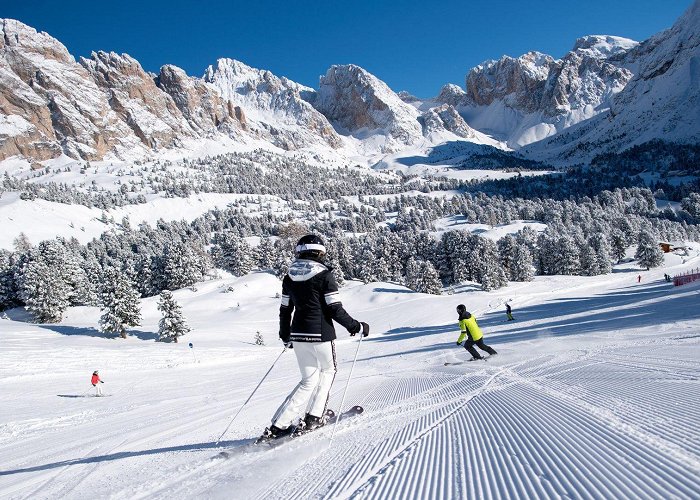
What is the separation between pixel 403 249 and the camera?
92.9 meters

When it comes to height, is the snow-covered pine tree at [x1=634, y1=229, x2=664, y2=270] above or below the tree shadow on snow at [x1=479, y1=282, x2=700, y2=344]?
above

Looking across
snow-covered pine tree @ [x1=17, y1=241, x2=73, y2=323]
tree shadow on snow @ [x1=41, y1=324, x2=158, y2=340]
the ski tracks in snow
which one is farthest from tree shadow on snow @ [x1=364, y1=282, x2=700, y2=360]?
snow-covered pine tree @ [x1=17, y1=241, x2=73, y2=323]

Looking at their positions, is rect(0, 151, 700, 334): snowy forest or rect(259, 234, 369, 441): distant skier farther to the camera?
rect(0, 151, 700, 334): snowy forest

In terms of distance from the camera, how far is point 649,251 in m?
72.9

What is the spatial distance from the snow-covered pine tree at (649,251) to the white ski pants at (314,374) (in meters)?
84.6

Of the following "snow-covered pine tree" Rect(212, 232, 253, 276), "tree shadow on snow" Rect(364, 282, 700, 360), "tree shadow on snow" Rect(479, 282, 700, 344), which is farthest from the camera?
"snow-covered pine tree" Rect(212, 232, 253, 276)

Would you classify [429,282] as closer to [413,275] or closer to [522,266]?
[413,275]

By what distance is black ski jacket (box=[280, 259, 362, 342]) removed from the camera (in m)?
5.15

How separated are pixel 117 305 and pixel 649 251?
83588mm

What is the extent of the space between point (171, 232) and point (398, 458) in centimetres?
15965

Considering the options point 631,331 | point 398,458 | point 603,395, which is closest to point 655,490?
point 398,458

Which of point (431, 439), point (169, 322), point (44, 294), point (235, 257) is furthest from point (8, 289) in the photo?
point (431, 439)

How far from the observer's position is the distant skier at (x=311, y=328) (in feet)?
16.7

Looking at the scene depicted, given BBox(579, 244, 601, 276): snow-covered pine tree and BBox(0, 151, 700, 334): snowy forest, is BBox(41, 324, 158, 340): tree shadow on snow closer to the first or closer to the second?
BBox(0, 151, 700, 334): snowy forest
